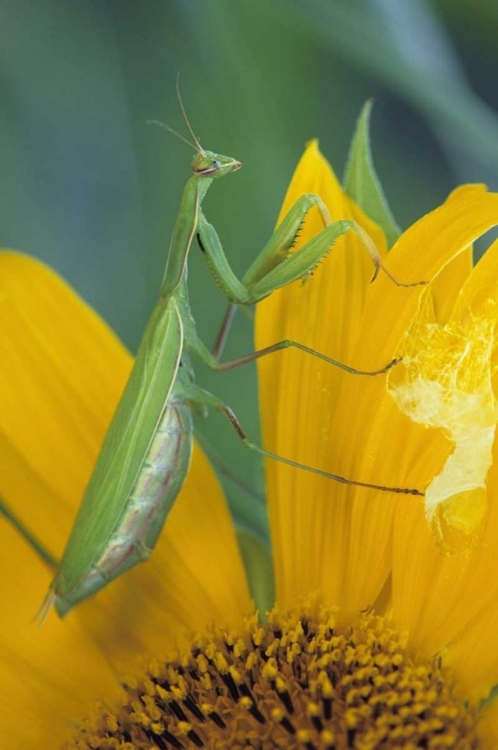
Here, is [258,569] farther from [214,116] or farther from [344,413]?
[214,116]

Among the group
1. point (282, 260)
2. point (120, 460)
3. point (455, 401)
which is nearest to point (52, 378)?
point (120, 460)

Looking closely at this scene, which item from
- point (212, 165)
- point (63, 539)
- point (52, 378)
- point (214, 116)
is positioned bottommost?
point (63, 539)

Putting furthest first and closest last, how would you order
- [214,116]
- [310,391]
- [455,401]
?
1. [214,116]
2. [310,391]
3. [455,401]

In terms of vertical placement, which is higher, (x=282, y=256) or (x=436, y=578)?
(x=282, y=256)

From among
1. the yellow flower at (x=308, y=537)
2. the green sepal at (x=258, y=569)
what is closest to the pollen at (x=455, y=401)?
the yellow flower at (x=308, y=537)

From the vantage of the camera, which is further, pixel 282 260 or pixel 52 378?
pixel 52 378

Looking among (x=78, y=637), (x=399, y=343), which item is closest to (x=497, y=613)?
(x=399, y=343)

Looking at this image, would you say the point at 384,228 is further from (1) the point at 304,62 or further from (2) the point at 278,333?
(1) the point at 304,62
